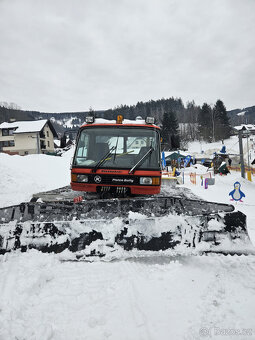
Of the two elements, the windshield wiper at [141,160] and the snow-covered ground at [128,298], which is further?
the windshield wiper at [141,160]

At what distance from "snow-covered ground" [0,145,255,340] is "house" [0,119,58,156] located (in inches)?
1686

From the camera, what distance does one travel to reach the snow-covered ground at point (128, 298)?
75.7 inches

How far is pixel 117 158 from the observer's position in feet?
14.6

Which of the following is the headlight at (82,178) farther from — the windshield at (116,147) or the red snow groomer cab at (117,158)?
the windshield at (116,147)

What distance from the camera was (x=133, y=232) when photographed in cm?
306

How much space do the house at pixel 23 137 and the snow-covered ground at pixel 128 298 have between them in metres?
42.8

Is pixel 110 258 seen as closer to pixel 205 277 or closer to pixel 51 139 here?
pixel 205 277

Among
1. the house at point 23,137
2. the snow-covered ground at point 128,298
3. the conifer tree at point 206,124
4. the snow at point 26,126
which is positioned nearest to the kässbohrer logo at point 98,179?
the snow-covered ground at point 128,298

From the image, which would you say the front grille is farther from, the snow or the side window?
the snow

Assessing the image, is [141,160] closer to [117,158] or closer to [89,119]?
[117,158]

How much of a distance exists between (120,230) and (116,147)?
80.5 inches

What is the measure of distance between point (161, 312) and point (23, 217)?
7.68ft

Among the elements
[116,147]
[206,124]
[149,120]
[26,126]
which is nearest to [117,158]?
[116,147]

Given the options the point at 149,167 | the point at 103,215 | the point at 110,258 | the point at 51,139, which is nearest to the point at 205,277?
the point at 110,258
